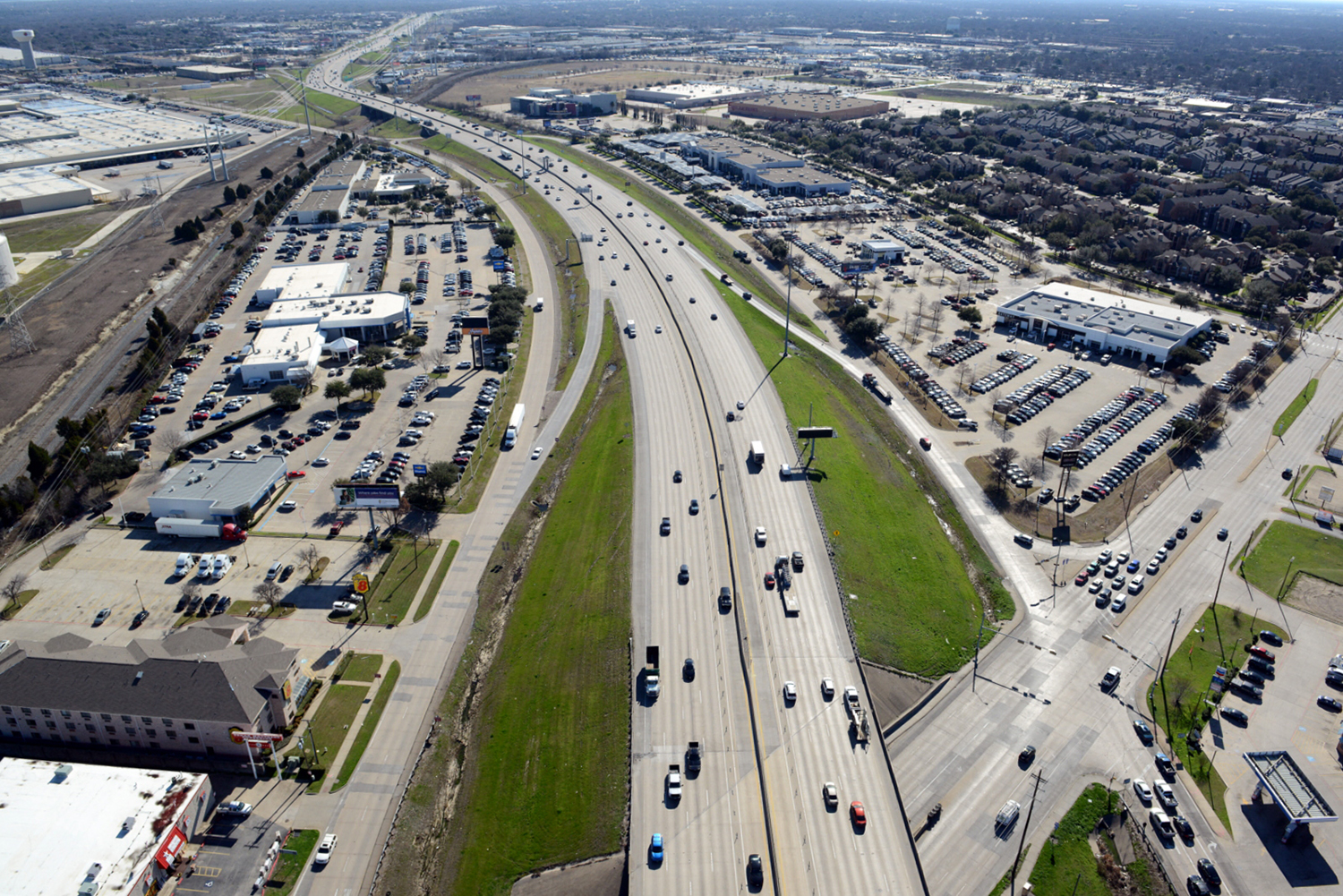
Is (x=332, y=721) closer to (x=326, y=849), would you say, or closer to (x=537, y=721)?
(x=326, y=849)

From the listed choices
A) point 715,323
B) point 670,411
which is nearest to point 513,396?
point 670,411

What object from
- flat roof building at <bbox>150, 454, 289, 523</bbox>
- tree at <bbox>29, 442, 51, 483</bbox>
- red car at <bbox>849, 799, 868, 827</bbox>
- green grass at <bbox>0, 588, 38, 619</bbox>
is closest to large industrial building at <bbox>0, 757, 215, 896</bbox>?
green grass at <bbox>0, 588, 38, 619</bbox>

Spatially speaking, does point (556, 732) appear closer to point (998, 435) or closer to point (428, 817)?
point (428, 817)

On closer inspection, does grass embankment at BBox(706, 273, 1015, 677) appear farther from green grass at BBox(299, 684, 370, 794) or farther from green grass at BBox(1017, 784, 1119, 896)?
green grass at BBox(299, 684, 370, 794)

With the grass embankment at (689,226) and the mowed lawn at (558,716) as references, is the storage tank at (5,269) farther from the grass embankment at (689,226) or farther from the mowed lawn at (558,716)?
the mowed lawn at (558,716)

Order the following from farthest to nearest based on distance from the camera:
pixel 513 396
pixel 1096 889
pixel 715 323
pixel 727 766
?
pixel 715 323 < pixel 513 396 < pixel 727 766 < pixel 1096 889

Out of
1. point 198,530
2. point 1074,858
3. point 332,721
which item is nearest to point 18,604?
point 198,530
